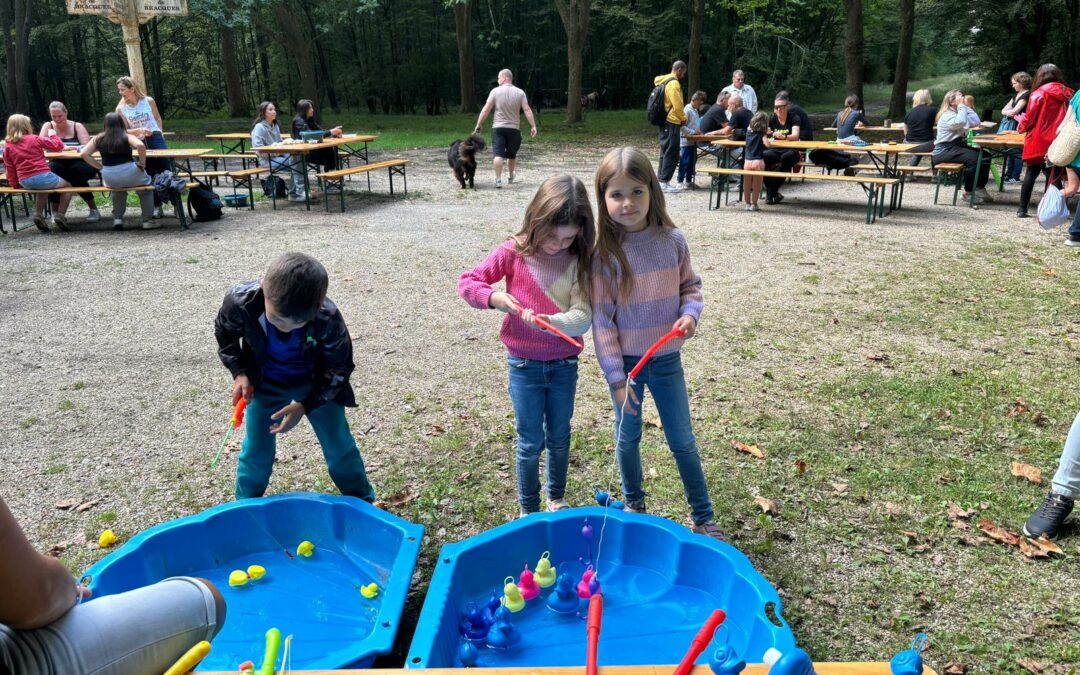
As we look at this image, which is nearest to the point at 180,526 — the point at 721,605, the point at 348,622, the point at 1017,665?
the point at 348,622

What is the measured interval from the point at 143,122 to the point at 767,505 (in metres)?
9.91

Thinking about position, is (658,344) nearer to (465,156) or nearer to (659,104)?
(659,104)

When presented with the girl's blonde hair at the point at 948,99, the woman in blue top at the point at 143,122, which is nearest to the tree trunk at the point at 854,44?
the girl's blonde hair at the point at 948,99

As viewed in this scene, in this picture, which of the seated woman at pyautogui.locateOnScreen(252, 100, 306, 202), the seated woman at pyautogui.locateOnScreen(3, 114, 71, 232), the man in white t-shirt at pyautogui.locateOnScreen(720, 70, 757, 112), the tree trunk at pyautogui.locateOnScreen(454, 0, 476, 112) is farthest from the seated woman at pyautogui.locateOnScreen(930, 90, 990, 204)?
the tree trunk at pyautogui.locateOnScreen(454, 0, 476, 112)

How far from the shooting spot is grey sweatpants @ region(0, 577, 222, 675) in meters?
1.67

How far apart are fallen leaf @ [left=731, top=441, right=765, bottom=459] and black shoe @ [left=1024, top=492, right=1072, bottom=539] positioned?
1.13m

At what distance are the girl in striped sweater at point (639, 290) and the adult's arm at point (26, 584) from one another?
1.70m

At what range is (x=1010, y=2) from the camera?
22969mm

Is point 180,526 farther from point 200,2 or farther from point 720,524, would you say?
point 200,2

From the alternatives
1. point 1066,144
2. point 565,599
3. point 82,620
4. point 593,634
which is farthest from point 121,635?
point 1066,144

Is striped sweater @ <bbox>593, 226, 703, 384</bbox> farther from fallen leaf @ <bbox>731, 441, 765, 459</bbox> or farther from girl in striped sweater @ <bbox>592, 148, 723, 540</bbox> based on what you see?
fallen leaf @ <bbox>731, 441, 765, 459</bbox>

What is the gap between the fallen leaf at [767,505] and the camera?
3.33m

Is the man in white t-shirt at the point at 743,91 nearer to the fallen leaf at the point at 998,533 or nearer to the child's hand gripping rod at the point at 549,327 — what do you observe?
the fallen leaf at the point at 998,533

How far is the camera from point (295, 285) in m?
2.64
